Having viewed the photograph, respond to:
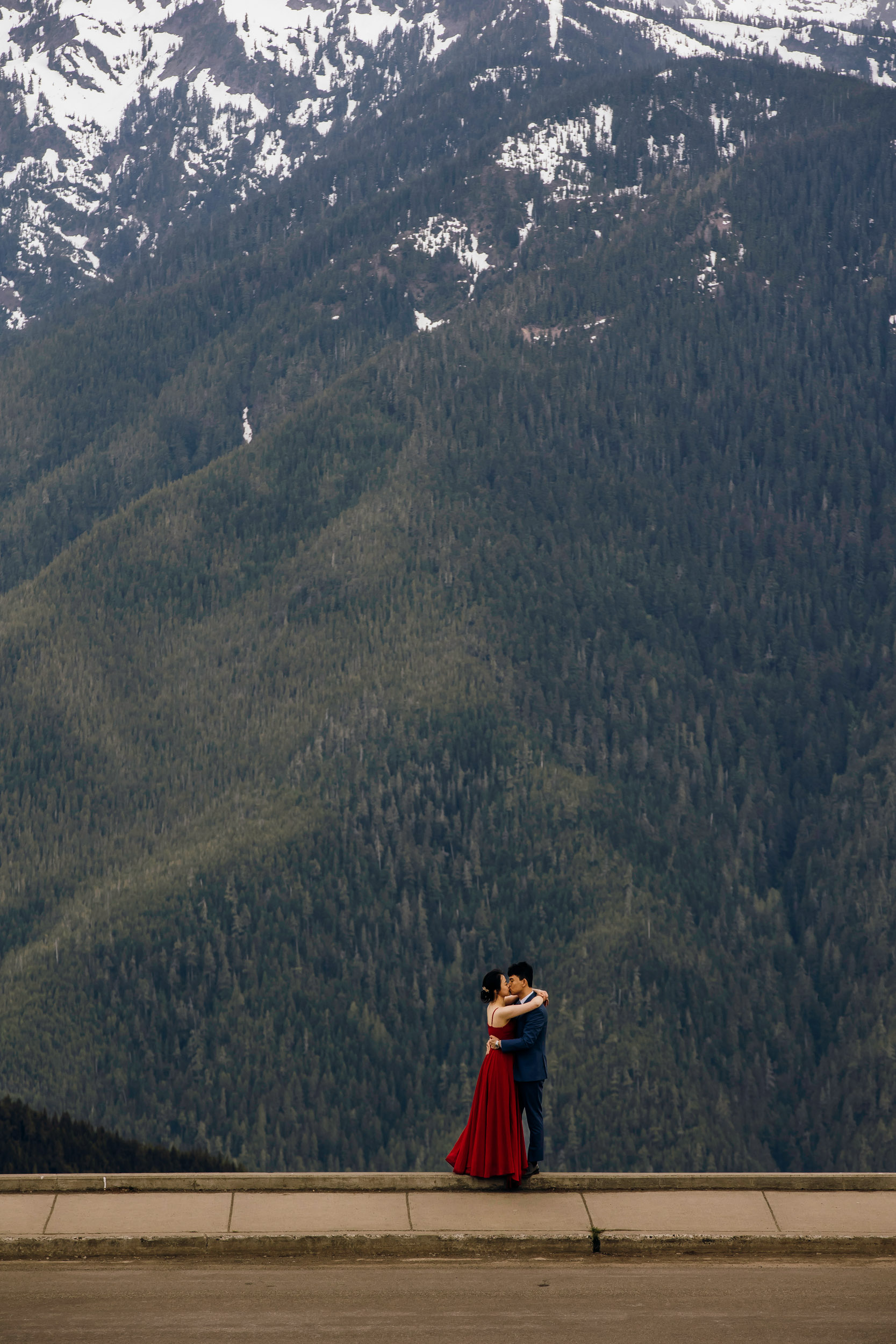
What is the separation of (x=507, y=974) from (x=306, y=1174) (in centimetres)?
612

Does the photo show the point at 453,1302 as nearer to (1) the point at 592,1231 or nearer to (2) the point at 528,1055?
(1) the point at 592,1231

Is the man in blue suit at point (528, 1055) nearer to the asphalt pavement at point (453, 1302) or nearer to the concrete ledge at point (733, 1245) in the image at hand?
the concrete ledge at point (733, 1245)

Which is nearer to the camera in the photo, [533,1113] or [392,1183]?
[392,1183]

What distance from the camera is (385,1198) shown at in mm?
36250

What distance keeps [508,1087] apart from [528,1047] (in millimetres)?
940

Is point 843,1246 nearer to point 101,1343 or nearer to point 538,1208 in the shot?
point 538,1208

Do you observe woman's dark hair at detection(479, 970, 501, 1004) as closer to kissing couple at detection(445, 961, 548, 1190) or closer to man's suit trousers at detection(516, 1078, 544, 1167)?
kissing couple at detection(445, 961, 548, 1190)

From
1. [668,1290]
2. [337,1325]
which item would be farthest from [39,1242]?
[668,1290]

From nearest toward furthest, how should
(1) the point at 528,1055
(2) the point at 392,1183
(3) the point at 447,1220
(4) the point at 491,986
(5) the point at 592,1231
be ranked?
(5) the point at 592,1231 < (3) the point at 447,1220 < (2) the point at 392,1183 < (4) the point at 491,986 < (1) the point at 528,1055

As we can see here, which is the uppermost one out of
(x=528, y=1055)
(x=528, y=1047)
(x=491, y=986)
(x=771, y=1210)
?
(x=491, y=986)

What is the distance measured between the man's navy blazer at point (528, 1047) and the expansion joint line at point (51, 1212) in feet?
31.1

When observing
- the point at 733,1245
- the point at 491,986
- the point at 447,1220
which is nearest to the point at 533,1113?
the point at 491,986

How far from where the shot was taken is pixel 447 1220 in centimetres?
3497

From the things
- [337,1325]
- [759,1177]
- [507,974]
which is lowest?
[759,1177]
